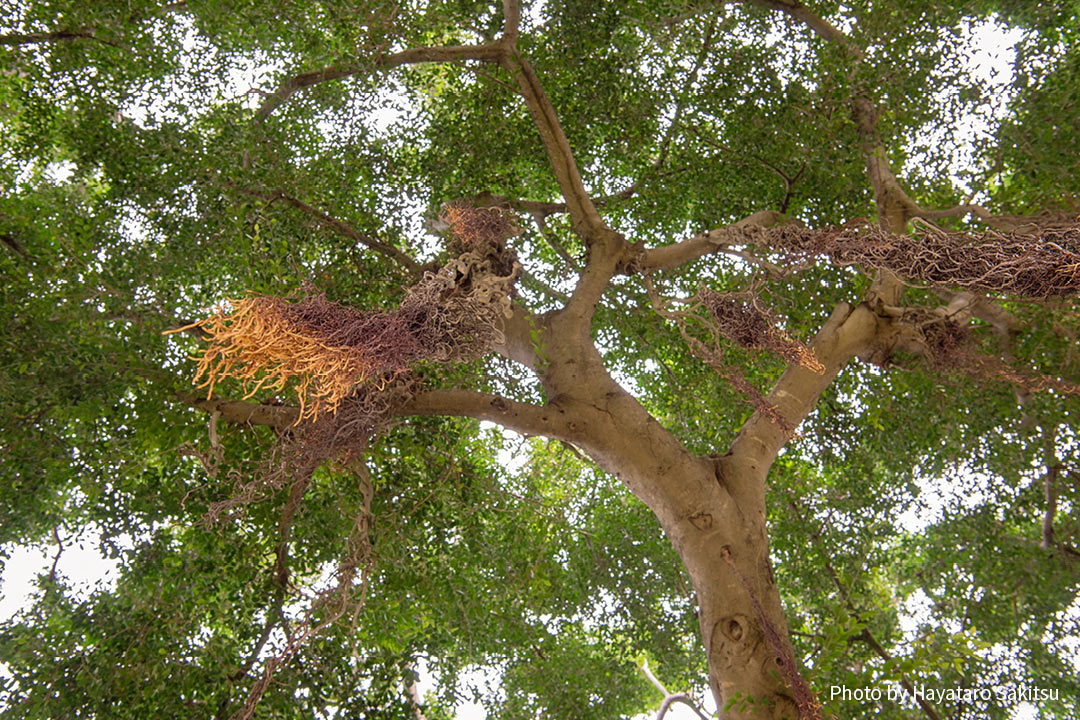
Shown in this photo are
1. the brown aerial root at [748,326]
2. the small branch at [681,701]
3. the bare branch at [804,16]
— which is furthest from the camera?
the small branch at [681,701]

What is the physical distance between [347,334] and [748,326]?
8.35ft

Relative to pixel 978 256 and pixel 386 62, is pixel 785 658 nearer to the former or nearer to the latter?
pixel 978 256

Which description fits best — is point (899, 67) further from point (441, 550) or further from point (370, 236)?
point (441, 550)

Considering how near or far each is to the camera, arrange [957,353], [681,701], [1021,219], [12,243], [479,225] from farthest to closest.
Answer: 1. [681,701]
2. [957,353]
3. [479,225]
4. [12,243]
5. [1021,219]

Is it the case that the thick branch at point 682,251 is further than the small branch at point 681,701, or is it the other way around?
the small branch at point 681,701

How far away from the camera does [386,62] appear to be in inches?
245

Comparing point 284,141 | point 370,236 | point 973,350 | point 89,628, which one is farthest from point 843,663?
point 284,141

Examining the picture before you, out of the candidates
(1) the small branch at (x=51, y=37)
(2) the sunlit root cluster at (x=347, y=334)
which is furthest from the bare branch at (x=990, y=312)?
(1) the small branch at (x=51, y=37)

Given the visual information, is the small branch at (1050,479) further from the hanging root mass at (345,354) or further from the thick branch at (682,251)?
the hanging root mass at (345,354)

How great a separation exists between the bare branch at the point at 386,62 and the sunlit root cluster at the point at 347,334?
2.12 meters

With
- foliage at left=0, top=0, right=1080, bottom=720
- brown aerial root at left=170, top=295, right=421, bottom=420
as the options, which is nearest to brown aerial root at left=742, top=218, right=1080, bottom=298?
foliage at left=0, top=0, right=1080, bottom=720

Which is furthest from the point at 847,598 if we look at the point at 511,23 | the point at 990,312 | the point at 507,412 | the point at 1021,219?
the point at 511,23

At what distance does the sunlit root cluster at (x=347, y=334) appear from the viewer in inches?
146

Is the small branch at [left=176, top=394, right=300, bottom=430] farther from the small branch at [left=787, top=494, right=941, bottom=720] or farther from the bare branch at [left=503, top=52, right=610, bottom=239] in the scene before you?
the small branch at [left=787, top=494, right=941, bottom=720]
